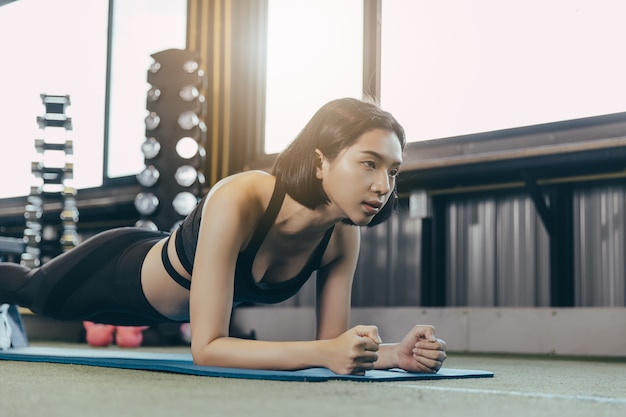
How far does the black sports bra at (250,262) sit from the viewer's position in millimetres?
1825

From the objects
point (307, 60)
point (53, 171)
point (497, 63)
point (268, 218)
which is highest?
point (307, 60)

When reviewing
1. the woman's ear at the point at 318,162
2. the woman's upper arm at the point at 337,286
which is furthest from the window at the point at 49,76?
the woman's ear at the point at 318,162

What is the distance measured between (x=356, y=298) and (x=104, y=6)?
287cm

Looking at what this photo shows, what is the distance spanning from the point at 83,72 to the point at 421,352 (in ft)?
14.7

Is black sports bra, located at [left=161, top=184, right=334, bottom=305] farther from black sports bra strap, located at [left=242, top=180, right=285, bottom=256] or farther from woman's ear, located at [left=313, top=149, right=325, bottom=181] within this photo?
woman's ear, located at [left=313, top=149, right=325, bottom=181]

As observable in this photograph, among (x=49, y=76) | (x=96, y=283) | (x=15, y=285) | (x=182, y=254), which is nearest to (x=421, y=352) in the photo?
(x=182, y=254)

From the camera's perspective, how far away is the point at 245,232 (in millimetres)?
1762

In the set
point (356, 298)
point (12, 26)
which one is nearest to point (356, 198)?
point (356, 298)

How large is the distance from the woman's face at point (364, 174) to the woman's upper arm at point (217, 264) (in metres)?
0.21

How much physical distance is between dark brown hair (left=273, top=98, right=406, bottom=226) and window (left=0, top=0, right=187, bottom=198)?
3.22m

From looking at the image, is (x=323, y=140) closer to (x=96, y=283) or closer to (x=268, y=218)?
(x=268, y=218)

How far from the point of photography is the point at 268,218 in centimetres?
182

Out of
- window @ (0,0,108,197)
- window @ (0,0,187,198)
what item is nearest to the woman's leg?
window @ (0,0,187,198)

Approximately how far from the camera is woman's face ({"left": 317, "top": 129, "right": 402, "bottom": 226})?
5.48 ft
